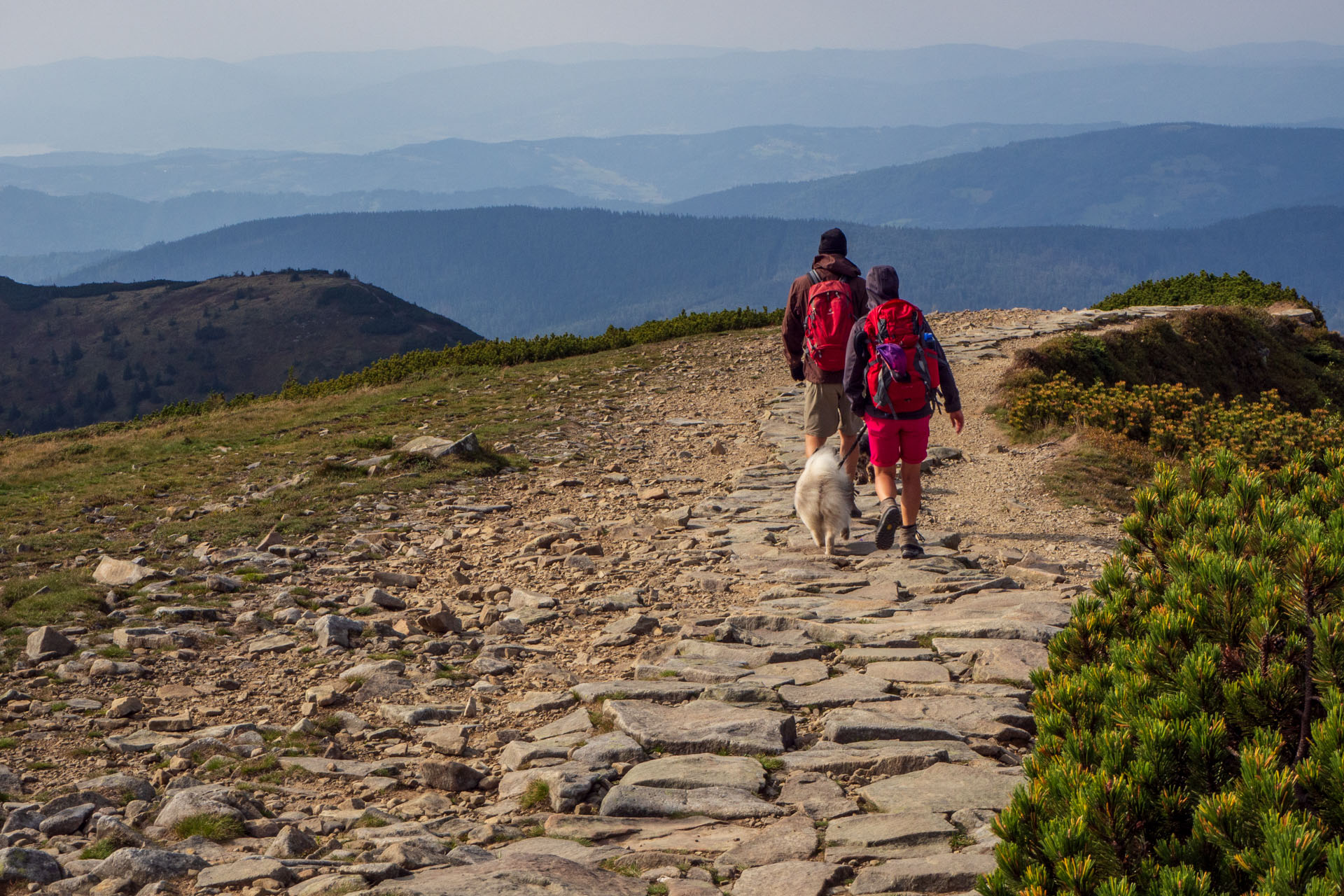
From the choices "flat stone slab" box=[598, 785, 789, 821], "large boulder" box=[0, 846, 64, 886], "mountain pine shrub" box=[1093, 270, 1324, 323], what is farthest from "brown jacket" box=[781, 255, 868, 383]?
"mountain pine shrub" box=[1093, 270, 1324, 323]

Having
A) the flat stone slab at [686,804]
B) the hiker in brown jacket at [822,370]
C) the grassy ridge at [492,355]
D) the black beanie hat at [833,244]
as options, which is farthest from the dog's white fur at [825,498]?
the grassy ridge at [492,355]

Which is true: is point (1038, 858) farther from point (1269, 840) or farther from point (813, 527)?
point (813, 527)

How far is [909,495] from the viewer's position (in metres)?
8.11

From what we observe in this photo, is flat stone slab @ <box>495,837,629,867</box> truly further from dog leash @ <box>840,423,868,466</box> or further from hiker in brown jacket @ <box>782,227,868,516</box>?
hiker in brown jacket @ <box>782,227,868,516</box>

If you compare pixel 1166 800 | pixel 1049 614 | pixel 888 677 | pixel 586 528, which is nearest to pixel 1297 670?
pixel 1166 800

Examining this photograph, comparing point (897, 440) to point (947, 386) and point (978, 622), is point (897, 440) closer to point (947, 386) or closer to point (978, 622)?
point (947, 386)

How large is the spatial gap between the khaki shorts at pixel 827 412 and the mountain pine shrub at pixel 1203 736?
5333 millimetres

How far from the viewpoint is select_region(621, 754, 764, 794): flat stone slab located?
420cm

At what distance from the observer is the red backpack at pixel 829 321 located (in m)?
8.52

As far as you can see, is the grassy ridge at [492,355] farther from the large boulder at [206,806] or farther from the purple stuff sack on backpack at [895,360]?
the large boulder at [206,806]

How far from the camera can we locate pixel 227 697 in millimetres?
5867

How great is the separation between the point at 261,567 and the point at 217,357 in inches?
5064

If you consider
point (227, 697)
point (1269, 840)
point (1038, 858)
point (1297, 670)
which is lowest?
point (227, 697)

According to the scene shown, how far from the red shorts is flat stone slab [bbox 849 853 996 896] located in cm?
473
